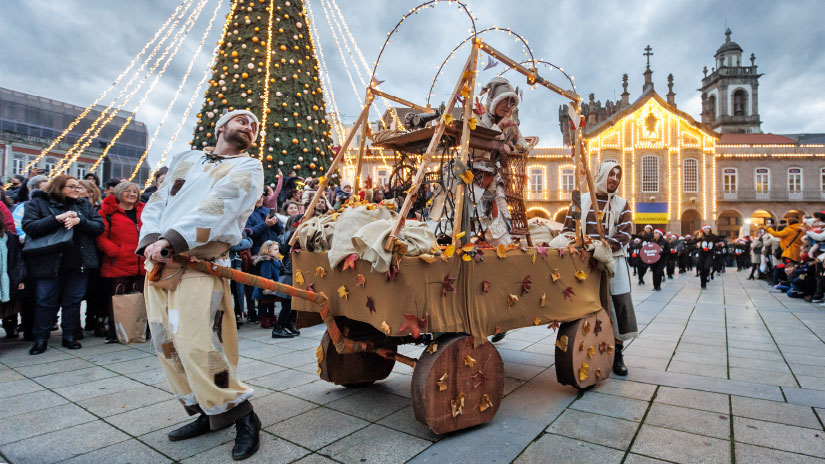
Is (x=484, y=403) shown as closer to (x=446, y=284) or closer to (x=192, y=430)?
(x=446, y=284)

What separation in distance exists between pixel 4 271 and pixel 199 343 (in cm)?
391

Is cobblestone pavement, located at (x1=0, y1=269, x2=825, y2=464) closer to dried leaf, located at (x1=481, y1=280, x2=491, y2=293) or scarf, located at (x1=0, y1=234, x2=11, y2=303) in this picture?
scarf, located at (x1=0, y1=234, x2=11, y2=303)

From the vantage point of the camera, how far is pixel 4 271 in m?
4.88

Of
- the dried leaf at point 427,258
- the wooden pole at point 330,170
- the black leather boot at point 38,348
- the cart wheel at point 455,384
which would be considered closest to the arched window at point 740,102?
the wooden pole at point 330,170

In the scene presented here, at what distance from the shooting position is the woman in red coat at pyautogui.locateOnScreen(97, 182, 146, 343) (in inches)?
213

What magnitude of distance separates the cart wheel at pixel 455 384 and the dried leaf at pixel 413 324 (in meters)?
0.23

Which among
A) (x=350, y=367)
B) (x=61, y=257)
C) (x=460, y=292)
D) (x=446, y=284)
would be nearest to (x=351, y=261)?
(x=446, y=284)

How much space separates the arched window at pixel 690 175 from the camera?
121 ft

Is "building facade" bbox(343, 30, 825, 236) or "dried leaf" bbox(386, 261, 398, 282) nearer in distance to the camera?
"dried leaf" bbox(386, 261, 398, 282)

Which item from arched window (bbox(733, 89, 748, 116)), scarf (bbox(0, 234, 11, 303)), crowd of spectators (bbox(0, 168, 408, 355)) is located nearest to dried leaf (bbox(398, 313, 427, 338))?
crowd of spectators (bbox(0, 168, 408, 355))

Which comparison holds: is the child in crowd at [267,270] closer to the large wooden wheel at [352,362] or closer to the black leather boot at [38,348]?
the black leather boot at [38,348]

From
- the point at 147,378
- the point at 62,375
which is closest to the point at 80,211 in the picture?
the point at 62,375

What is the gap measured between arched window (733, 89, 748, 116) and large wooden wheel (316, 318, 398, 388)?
222 ft

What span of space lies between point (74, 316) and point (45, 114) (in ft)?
150
